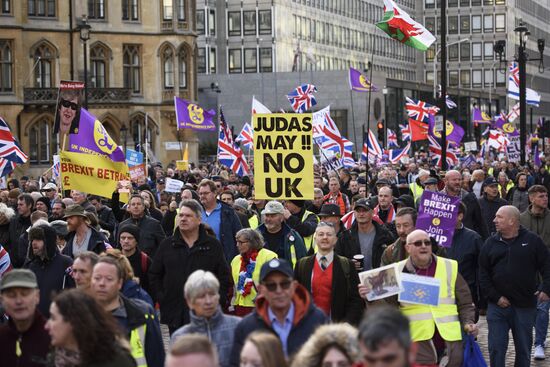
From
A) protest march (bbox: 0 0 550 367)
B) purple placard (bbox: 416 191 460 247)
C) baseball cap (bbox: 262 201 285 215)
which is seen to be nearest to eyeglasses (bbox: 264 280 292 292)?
protest march (bbox: 0 0 550 367)

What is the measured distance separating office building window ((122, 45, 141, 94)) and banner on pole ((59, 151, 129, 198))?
4312cm

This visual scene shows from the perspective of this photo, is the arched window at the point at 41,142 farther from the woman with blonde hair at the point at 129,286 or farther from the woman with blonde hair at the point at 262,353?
the woman with blonde hair at the point at 262,353

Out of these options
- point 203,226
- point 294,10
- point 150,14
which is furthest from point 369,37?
point 203,226

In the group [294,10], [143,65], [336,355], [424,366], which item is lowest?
[424,366]

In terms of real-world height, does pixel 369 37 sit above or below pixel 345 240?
above

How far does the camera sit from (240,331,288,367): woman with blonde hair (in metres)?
6.32

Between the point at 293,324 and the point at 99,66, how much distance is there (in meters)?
54.6

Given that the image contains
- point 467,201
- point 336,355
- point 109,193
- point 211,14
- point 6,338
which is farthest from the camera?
point 211,14

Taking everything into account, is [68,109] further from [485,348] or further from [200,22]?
[200,22]

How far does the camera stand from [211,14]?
9644 centimetres

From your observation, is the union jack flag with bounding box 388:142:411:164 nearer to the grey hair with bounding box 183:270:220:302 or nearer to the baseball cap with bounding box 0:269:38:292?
the grey hair with bounding box 183:270:220:302

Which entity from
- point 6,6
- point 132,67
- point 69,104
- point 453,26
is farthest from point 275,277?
point 453,26

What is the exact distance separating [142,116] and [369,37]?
56.1m

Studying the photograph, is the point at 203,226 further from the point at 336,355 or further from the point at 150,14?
the point at 150,14
